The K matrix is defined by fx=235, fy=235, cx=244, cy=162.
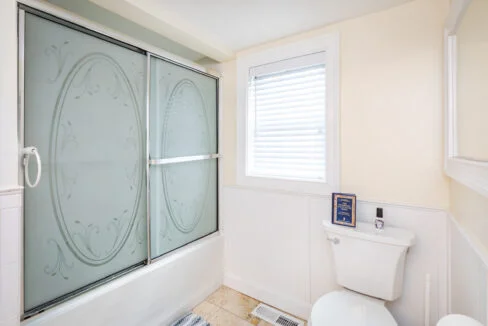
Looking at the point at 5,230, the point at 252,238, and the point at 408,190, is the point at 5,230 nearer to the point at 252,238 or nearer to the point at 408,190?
the point at 252,238

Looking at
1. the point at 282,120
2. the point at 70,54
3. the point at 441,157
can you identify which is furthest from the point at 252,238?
the point at 70,54

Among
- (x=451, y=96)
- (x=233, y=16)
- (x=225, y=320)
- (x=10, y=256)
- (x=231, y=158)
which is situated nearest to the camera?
(x=10, y=256)

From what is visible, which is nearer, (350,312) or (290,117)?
(350,312)

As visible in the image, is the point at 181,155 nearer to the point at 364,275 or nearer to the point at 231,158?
the point at 231,158

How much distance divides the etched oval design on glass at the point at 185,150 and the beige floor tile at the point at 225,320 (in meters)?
0.70

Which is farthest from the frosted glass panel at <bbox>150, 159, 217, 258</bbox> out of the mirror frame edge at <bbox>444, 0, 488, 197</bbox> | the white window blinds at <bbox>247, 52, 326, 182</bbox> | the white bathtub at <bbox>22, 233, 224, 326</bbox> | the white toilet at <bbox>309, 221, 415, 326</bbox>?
the mirror frame edge at <bbox>444, 0, 488, 197</bbox>

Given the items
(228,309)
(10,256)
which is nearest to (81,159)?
(10,256)

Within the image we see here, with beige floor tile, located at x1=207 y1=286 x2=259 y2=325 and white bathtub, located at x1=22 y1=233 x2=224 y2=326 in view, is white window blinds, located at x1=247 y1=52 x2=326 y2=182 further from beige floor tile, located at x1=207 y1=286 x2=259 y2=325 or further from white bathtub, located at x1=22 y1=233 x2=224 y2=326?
beige floor tile, located at x1=207 y1=286 x2=259 y2=325

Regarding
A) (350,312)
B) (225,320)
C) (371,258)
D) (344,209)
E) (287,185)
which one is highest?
(287,185)

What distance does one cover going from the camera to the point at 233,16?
1642mm

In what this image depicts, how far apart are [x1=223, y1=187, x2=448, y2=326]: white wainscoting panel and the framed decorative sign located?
0.13m

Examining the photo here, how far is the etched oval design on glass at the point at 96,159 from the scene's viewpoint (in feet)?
Result: 4.05

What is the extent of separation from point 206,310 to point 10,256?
1419 mm

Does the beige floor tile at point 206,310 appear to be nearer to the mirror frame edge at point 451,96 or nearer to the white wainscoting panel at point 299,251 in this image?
the white wainscoting panel at point 299,251
